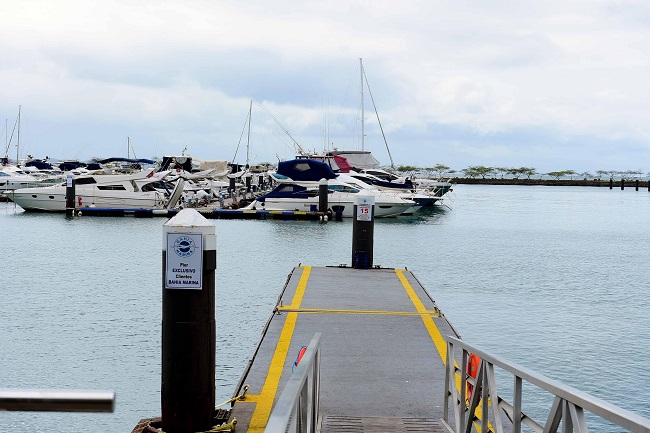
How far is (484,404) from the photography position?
6.24m

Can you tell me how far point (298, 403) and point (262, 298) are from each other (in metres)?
16.3

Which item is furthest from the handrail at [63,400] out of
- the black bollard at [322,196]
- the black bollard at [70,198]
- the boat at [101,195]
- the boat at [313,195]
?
the boat at [101,195]

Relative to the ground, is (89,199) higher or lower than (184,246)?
lower

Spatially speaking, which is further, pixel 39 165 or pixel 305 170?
pixel 39 165

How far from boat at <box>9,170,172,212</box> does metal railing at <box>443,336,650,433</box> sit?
46.1 meters

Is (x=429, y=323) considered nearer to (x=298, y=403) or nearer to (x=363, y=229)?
(x=363, y=229)

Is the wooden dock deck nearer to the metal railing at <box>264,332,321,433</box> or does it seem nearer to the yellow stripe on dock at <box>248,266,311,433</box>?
the yellow stripe on dock at <box>248,266,311,433</box>

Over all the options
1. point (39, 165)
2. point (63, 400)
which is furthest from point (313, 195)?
point (39, 165)

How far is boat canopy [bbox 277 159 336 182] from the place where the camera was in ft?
171

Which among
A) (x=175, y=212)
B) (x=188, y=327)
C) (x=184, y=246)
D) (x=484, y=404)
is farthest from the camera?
(x=175, y=212)

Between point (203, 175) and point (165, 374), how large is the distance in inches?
2521

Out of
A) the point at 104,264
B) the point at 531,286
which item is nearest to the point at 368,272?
the point at 531,286

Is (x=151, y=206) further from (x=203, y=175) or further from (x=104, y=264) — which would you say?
(x=104, y=264)

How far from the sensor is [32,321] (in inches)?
685
